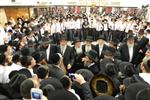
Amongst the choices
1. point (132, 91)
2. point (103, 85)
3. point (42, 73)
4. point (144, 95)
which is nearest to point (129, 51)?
point (103, 85)

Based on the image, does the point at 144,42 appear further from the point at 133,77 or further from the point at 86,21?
the point at 86,21

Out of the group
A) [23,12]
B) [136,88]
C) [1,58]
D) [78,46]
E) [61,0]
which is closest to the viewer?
[136,88]

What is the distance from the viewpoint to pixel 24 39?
10086 millimetres

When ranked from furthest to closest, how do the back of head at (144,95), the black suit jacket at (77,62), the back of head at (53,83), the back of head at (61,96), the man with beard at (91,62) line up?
the black suit jacket at (77,62)
the man with beard at (91,62)
the back of head at (53,83)
the back of head at (61,96)
the back of head at (144,95)

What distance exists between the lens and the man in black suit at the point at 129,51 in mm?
9375

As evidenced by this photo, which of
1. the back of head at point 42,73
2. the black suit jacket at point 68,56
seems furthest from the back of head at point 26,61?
the black suit jacket at point 68,56

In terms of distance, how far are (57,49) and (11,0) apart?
548 inches

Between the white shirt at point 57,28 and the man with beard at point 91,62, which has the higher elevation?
the man with beard at point 91,62

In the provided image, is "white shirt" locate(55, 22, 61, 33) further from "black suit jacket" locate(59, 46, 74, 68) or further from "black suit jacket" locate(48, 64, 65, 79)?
"black suit jacket" locate(48, 64, 65, 79)

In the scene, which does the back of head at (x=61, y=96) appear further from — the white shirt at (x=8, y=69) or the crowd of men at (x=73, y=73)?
the white shirt at (x=8, y=69)

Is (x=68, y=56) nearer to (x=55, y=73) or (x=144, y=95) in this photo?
(x=55, y=73)

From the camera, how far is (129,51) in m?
9.46

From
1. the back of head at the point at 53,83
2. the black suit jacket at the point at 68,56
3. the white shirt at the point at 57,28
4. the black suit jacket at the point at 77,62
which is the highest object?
the back of head at the point at 53,83

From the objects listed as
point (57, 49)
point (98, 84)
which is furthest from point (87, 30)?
point (98, 84)
